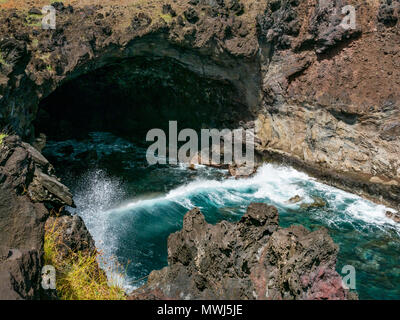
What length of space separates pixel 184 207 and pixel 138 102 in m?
12.4

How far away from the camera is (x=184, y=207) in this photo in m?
21.8

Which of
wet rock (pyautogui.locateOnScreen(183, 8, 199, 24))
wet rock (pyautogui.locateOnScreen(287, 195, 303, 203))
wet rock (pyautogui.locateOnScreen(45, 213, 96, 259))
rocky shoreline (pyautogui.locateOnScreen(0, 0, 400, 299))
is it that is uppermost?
wet rock (pyautogui.locateOnScreen(183, 8, 199, 24))

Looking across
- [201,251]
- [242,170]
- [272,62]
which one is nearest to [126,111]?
[242,170]

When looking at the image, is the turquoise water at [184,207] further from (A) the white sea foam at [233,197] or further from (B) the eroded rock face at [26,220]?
(B) the eroded rock face at [26,220]

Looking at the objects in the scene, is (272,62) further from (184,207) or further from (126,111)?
(126,111)

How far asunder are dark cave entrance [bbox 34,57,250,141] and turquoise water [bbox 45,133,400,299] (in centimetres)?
290

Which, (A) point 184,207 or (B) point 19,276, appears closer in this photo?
(B) point 19,276

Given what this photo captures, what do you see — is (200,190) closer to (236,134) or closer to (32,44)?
(236,134)

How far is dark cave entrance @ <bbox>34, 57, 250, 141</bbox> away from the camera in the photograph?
88.5ft

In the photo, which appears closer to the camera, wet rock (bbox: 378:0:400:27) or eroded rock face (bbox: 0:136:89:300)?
eroded rock face (bbox: 0:136:89:300)

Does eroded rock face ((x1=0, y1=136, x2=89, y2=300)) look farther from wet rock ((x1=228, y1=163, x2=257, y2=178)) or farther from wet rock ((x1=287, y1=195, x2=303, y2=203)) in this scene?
wet rock ((x1=228, y1=163, x2=257, y2=178))

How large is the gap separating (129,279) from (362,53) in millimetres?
17949

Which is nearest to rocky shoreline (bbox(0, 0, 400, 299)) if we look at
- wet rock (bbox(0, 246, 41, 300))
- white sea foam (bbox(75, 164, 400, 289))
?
white sea foam (bbox(75, 164, 400, 289))

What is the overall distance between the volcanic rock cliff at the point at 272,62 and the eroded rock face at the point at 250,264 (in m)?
12.2
